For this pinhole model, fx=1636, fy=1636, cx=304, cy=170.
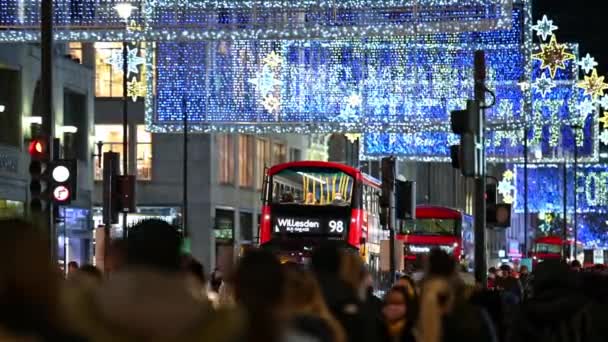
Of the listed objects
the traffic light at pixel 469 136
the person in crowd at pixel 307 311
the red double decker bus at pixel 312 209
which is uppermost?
the traffic light at pixel 469 136

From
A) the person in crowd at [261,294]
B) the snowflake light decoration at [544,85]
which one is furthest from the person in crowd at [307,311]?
the snowflake light decoration at [544,85]

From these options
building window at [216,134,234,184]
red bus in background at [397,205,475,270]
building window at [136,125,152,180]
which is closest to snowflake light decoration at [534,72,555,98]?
red bus in background at [397,205,475,270]

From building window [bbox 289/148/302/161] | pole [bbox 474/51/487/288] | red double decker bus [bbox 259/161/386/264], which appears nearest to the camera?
pole [bbox 474/51/487/288]

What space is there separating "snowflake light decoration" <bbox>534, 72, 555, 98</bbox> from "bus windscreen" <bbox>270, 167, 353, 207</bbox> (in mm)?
6784

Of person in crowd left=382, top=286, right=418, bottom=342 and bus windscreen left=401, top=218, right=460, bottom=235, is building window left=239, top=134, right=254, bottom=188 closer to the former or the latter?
bus windscreen left=401, top=218, right=460, bottom=235

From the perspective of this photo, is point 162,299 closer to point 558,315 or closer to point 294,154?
point 558,315

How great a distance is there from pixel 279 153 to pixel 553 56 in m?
34.4

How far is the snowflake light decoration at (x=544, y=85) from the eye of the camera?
41.7 m

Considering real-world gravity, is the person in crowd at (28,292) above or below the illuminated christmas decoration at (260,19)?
below

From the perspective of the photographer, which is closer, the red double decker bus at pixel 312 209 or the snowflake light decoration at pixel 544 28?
the red double decker bus at pixel 312 209

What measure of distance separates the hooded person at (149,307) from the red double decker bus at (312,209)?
31252 mm

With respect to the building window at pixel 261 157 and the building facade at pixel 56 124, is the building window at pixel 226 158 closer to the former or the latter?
the building window at pixel 261 157

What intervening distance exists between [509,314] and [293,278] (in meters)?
6.40

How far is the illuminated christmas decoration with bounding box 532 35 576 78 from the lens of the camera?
138 feet
